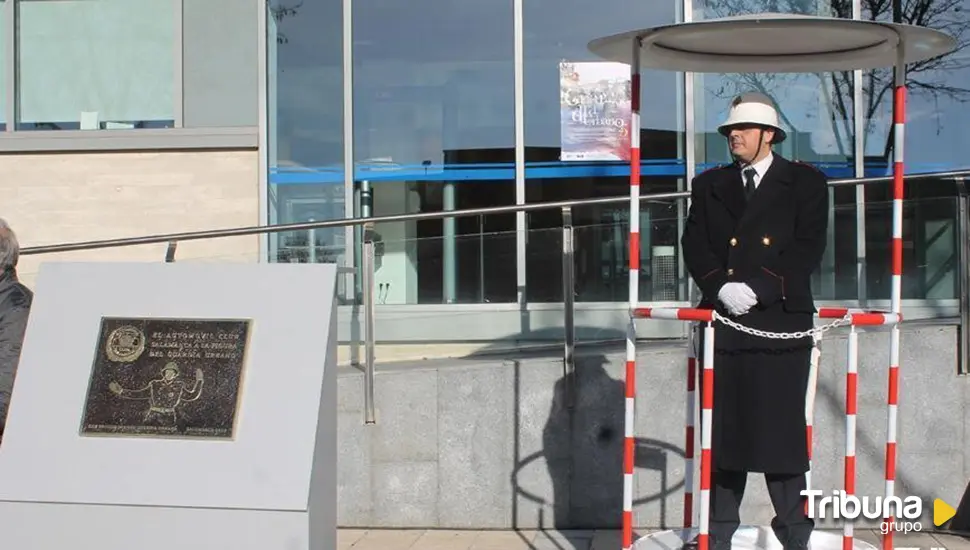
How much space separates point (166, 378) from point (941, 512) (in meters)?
4.68

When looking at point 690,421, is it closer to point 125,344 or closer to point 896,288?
point 896,288

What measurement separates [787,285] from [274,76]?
6.58 m

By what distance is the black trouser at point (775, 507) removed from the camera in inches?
202

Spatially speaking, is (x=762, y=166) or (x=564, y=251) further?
(x=564, y=251)

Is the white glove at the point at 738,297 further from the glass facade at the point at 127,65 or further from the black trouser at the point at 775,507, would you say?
the glass facade at the point at 127,65

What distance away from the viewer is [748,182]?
5.21 m

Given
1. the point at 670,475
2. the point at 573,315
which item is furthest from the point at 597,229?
the point at 670,475

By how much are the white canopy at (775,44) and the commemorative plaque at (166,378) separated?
2.14 m

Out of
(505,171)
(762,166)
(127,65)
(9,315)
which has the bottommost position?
(9,315)

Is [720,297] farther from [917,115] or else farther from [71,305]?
[917,115]

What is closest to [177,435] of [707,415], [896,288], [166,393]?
[166,393]

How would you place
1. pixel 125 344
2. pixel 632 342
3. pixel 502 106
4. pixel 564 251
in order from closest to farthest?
pixel 125 344
pixel 632 342
pixel 564 251
pixel 502 106

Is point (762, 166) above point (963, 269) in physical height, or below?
above

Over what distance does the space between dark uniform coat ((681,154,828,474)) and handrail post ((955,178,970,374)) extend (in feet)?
8.04
